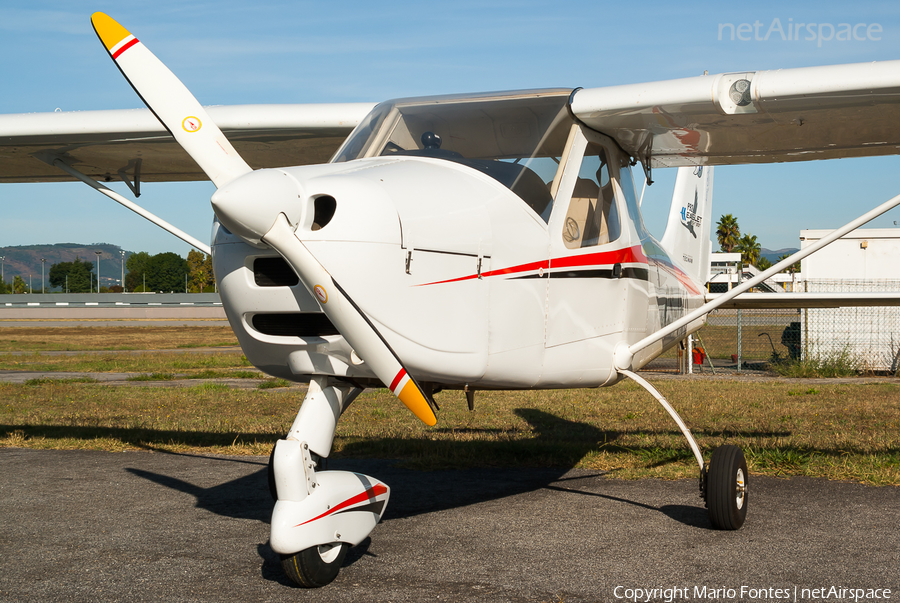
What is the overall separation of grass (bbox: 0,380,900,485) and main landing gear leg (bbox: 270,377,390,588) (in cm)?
273

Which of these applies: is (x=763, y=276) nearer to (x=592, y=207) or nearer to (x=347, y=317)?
(x=592, y=207)

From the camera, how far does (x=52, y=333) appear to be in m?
39.9

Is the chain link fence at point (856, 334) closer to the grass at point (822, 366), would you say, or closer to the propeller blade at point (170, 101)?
the grass at point (822, 366)

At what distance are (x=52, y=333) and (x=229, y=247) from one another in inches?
1618

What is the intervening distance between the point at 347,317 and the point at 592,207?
7.69 feet

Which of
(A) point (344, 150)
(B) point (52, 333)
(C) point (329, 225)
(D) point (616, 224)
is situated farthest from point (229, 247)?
(B) point (52, 333)

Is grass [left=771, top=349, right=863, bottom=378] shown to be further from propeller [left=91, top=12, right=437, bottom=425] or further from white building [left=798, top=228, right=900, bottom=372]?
propeller [left=91, top=12, right=437, bottom=425]

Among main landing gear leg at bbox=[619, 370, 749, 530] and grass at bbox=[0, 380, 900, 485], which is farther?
grass at bbox=[0, 380, 900, 485]

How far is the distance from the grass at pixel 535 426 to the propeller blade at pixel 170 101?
3.90 metres

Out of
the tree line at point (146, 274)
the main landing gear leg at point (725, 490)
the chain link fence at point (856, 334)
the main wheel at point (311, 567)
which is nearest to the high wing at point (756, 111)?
the main landing gear leg at point (725, 490)

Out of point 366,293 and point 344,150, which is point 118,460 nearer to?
point 344,150

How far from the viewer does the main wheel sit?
3.66 metres

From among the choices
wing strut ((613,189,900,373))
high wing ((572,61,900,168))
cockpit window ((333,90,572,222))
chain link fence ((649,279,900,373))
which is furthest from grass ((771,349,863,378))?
cockpit window ((333,90,572,222))

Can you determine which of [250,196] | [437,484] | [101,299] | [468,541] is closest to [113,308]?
[101,299]
